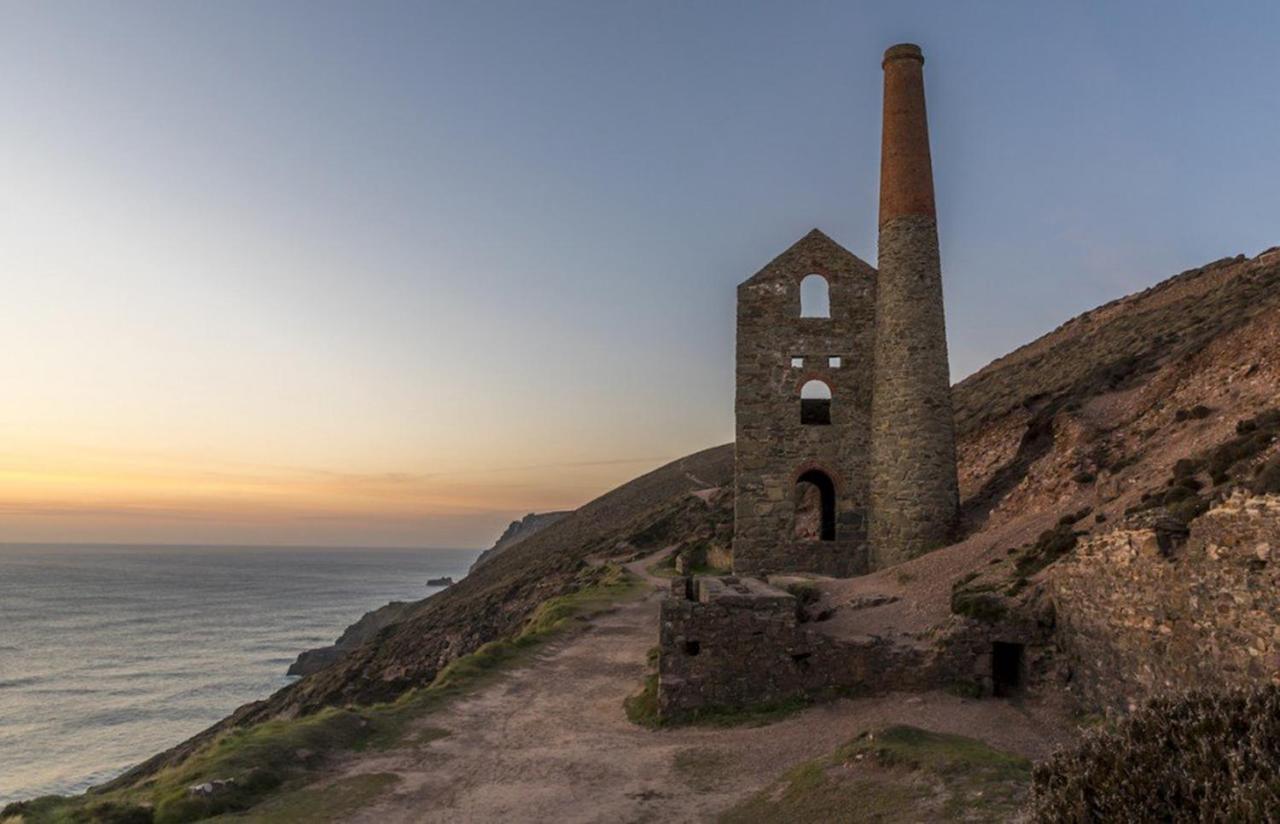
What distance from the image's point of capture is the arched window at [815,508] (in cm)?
2459

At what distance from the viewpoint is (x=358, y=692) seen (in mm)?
30875

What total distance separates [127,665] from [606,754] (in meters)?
58.6

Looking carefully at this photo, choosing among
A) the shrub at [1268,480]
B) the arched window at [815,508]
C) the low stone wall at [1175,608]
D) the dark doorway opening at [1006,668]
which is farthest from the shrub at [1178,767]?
the arched window at [815,508]

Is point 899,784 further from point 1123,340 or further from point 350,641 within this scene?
point 350,641

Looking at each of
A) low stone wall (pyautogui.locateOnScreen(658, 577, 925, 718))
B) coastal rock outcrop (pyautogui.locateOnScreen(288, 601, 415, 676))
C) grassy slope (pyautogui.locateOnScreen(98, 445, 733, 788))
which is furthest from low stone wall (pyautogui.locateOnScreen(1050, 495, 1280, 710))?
coastal rock outcrop (pyautogui.locateOnScreen(288, 601, 415, 676))

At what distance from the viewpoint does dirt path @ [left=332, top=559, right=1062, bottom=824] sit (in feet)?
30.1

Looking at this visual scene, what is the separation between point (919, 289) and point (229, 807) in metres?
19.5

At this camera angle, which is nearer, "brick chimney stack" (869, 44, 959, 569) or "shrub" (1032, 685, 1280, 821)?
"shrub" (1032, 685, 1280, 821)

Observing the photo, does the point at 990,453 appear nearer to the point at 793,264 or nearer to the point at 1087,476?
the point at 1087,476

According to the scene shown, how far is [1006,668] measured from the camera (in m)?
12.8

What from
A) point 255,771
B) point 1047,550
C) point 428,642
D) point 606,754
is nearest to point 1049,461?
point 1047,550

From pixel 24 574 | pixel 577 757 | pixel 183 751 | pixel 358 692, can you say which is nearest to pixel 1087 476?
pixel 577 757

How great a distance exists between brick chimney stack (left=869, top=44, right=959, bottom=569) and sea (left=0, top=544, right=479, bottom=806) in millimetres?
31704

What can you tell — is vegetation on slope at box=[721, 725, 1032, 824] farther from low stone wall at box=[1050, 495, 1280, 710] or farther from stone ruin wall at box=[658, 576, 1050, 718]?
stone ruin wall at box=[658, 576, 1050, 718]
